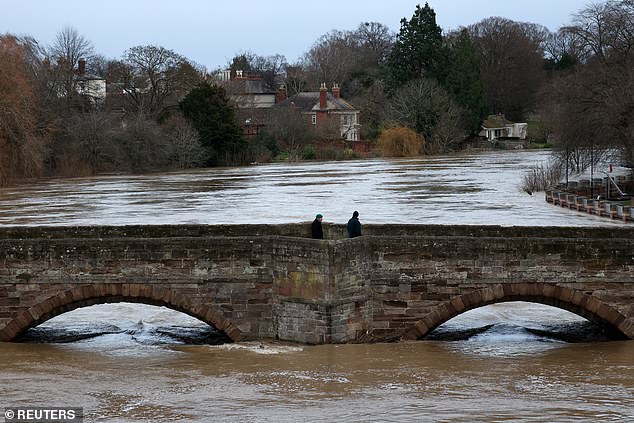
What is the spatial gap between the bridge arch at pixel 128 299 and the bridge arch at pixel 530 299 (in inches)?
127

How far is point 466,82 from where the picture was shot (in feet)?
335

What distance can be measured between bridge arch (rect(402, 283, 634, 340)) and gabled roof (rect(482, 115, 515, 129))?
94.8 metres

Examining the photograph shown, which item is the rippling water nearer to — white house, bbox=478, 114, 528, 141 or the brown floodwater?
the brown floodwater

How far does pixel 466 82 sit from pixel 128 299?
286 ft

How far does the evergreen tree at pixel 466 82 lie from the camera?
101 meters

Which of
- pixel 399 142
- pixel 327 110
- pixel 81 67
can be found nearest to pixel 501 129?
pixel 327 110

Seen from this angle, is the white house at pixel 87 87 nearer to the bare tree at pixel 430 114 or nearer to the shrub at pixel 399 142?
the shrub at pixel 399 142

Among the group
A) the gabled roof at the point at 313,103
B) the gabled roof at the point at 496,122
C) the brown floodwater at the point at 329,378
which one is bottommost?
the brown floodwater at the point at 329,378

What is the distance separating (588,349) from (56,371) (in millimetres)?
9060

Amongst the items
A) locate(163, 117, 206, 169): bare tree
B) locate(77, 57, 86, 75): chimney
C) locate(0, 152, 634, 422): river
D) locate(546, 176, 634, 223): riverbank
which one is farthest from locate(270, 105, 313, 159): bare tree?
locate(0, 152, 634, 422): river

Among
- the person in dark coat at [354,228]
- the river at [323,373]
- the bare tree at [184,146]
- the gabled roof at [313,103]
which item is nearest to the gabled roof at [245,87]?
the gabled roof at [313,103]

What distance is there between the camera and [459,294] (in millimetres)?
17875

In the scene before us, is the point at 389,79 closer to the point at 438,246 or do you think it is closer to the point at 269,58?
the point at 269,58

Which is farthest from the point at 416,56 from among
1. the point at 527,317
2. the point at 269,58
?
the point at 527,317
